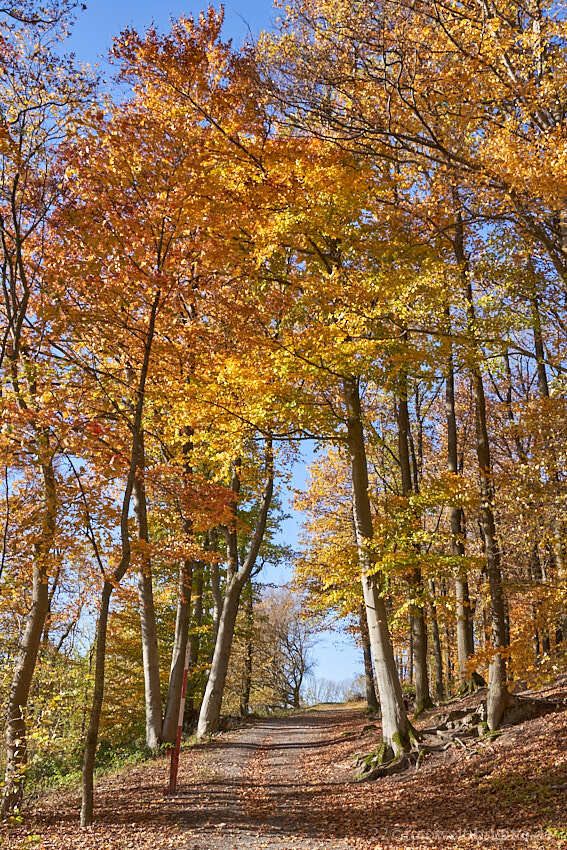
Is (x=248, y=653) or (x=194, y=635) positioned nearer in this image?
(x=194, y=635)

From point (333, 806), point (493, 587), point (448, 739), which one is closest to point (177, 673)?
point (333, 806)

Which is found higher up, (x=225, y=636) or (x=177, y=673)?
(x=225, y=636)

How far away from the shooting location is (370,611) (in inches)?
427

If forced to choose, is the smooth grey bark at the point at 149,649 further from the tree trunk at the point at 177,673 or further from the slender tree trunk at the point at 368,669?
the slender tree trunk at the point at 368,669

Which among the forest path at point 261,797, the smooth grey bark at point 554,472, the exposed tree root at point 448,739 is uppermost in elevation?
the smooth grey bark at point 554,472

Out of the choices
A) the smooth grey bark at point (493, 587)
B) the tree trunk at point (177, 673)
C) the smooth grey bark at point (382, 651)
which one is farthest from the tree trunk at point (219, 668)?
the smooth grey bark at point (493, 587)

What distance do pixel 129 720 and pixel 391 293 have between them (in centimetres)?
1490

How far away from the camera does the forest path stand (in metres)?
7.10

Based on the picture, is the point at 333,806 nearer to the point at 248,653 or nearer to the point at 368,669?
the point at 368,669

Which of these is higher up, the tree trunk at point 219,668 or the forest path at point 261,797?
the tree trunk at point 219,668

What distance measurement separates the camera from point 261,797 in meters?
9.47

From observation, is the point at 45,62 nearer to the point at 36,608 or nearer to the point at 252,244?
the point at 252,244

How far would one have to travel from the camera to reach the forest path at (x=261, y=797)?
7098mm

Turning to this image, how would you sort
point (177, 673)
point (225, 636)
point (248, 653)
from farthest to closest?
point (248, 653)
point (225, 636)
point (177, 673)
